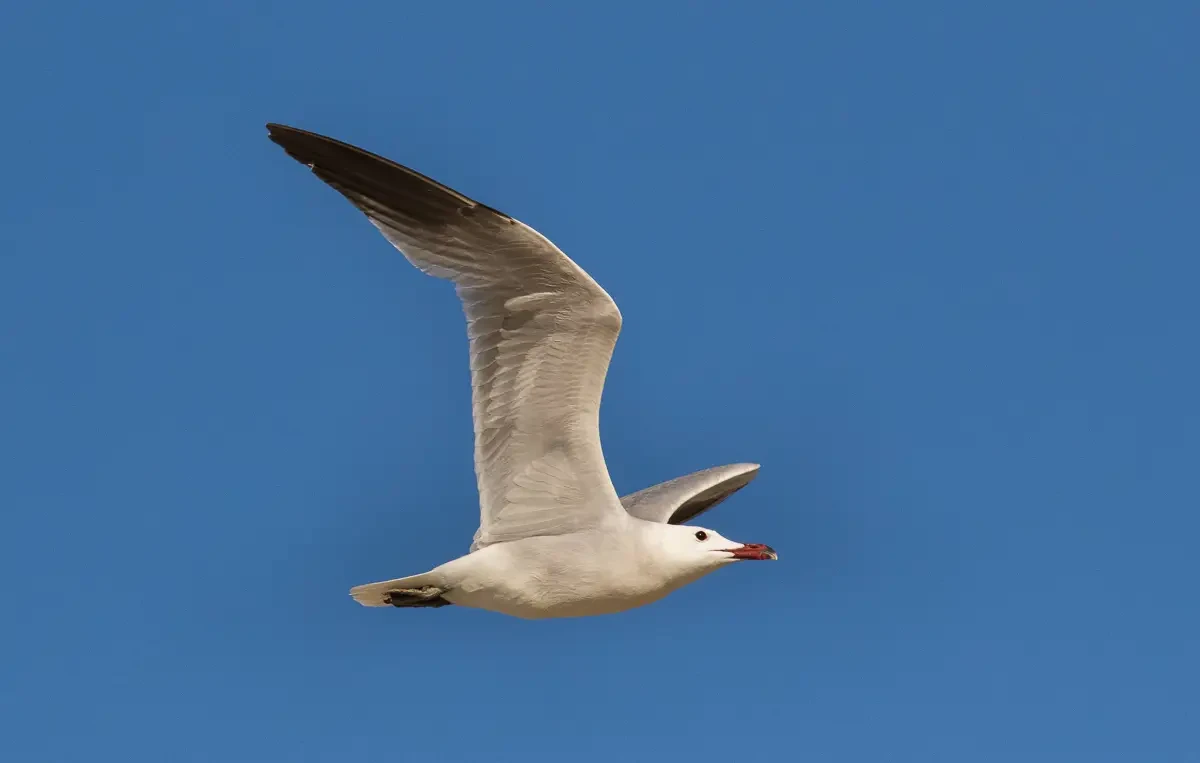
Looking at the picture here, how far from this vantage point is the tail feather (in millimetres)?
15711

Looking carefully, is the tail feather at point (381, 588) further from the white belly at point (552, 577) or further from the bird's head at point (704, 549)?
the bird's head at point (704, 549)

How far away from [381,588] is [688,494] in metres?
3.64

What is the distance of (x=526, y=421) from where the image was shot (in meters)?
15.5

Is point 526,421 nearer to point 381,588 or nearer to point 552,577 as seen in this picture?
point 552,577

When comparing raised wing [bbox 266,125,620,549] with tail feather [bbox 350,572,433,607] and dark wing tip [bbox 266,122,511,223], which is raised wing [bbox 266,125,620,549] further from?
tail feather [bbox 350,572,433,607]

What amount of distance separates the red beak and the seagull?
13 millimetres

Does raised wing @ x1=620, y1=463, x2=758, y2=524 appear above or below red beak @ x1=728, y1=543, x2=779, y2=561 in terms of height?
above

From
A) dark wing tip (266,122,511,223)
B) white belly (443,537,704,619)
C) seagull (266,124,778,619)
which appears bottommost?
white belly (443,537,704,619)

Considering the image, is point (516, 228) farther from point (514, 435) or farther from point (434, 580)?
point (434, 580)

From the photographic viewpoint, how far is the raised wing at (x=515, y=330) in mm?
14729

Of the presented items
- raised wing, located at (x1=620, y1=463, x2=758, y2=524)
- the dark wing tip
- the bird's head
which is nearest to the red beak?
the bird's head

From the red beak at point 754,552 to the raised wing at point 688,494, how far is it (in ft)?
5.09

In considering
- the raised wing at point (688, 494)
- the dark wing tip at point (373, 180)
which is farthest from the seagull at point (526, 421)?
the raised wing at point (688, 494)

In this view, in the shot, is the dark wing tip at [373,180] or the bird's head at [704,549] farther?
the bird's head at [704,549]
